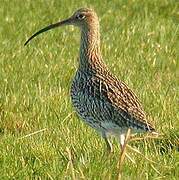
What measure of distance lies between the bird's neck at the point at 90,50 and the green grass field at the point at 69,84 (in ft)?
1.55

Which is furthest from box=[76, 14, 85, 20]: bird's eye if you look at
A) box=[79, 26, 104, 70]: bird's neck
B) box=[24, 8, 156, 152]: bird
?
box=[24, 8, 156, 152]: bird

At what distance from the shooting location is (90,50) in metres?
7.02

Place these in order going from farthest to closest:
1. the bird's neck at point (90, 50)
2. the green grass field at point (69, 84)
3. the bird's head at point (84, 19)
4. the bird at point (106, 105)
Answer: the bird's head at point (84, 19) → the bird's neck at point (90, 50) → the bird at point (106, 105) → the green grass field at point (69, 84)

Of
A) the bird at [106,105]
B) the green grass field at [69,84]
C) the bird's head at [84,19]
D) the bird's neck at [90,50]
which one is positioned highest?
the bird's head at [84,19]

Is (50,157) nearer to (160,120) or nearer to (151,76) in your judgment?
(160,120)

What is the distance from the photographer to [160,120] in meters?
7.33

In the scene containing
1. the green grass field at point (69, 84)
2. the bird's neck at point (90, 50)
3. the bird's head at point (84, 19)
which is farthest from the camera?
the bird's head at point (84, 19)

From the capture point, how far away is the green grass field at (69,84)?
18.9 feet

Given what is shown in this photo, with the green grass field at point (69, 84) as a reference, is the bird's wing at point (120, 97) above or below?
above

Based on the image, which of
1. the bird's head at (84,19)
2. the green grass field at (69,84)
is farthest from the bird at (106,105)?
the bird's head at (84,19)

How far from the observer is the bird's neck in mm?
6875

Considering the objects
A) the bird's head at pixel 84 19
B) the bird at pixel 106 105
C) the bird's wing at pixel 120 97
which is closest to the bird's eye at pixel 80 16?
the bird's head at pixel 84 19

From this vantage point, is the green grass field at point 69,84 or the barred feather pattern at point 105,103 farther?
the barred feather pattern at point 105,103

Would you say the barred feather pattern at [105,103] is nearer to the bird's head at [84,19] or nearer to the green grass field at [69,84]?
the green grass field at [69,84]
